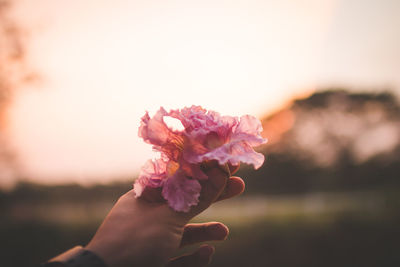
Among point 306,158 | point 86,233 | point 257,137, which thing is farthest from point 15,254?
point 306,158

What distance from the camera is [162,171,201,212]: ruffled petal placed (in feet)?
5.82

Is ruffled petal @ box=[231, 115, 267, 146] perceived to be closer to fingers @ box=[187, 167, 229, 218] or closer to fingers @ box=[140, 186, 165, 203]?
fingers @ box=[187, 167, 229, 218]

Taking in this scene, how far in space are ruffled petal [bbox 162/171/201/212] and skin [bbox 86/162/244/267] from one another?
0.05 metres

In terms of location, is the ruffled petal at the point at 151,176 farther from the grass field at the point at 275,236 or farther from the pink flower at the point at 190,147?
the grass field at the point at 275,236

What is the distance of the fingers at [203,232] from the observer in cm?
230

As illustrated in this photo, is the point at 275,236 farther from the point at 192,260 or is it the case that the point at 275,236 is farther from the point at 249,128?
the point at 249,128

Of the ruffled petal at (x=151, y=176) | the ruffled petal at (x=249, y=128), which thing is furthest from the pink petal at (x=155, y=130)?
the ruffled petal at (x=249, y=128)

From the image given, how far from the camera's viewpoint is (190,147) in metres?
1.92

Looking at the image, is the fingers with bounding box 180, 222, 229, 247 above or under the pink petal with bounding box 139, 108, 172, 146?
under

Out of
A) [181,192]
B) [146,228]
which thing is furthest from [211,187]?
[146,228]

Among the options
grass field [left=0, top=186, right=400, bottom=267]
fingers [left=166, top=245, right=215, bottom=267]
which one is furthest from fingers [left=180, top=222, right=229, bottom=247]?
grass field [left=0, top=186, right=400, bottom=267]

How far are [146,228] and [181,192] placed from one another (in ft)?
0.84

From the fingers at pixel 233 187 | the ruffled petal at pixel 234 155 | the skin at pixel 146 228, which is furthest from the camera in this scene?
the fingers at pixel 233 187

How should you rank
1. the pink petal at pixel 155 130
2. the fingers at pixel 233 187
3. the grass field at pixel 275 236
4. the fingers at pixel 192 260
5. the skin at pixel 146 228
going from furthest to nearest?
the grass field at pixel 275 236, the fingers at pixel 192 260, the fingers at pixel 233 187, the pink petal at pixel 155 130, the skin at pixel 146 228
